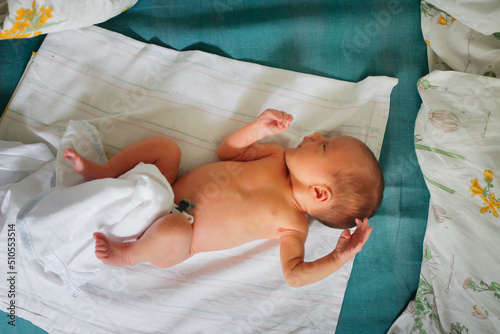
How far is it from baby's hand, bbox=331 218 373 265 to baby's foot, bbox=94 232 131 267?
0.67 meters

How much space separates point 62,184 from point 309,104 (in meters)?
0.95

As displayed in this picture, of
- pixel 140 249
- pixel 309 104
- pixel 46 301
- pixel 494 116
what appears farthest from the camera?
pixel 309 104

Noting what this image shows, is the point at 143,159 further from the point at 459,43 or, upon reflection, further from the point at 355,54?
the point at 459,43

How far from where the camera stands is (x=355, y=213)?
A: 1.20m

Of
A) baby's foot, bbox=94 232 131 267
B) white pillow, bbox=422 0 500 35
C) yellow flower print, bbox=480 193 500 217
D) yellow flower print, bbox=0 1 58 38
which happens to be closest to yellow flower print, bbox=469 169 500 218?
yellow flower print, bbox=480 193 500 217

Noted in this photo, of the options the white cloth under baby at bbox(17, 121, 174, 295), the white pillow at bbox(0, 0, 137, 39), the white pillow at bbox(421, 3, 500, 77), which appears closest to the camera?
the white cloth under baby at bbox(17, 121, 174, 295)

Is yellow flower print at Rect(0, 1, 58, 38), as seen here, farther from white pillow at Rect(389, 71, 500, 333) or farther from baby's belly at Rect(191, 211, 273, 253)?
white pillow at Rect(389, 71, 500, 333)

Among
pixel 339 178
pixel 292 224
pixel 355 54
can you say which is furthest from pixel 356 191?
pixel 355 54

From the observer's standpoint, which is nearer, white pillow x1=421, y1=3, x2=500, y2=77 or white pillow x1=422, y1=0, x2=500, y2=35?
white pillow x1=422, y1=0, x2=500, y2=35

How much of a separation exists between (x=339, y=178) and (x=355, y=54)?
0.59 m

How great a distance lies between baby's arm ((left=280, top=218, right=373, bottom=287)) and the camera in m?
1.16

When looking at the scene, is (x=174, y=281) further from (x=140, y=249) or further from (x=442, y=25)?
(x=442, y=25)

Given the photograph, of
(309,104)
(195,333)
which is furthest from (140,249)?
(309,104)

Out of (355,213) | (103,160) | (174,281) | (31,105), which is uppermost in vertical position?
(31,105)
